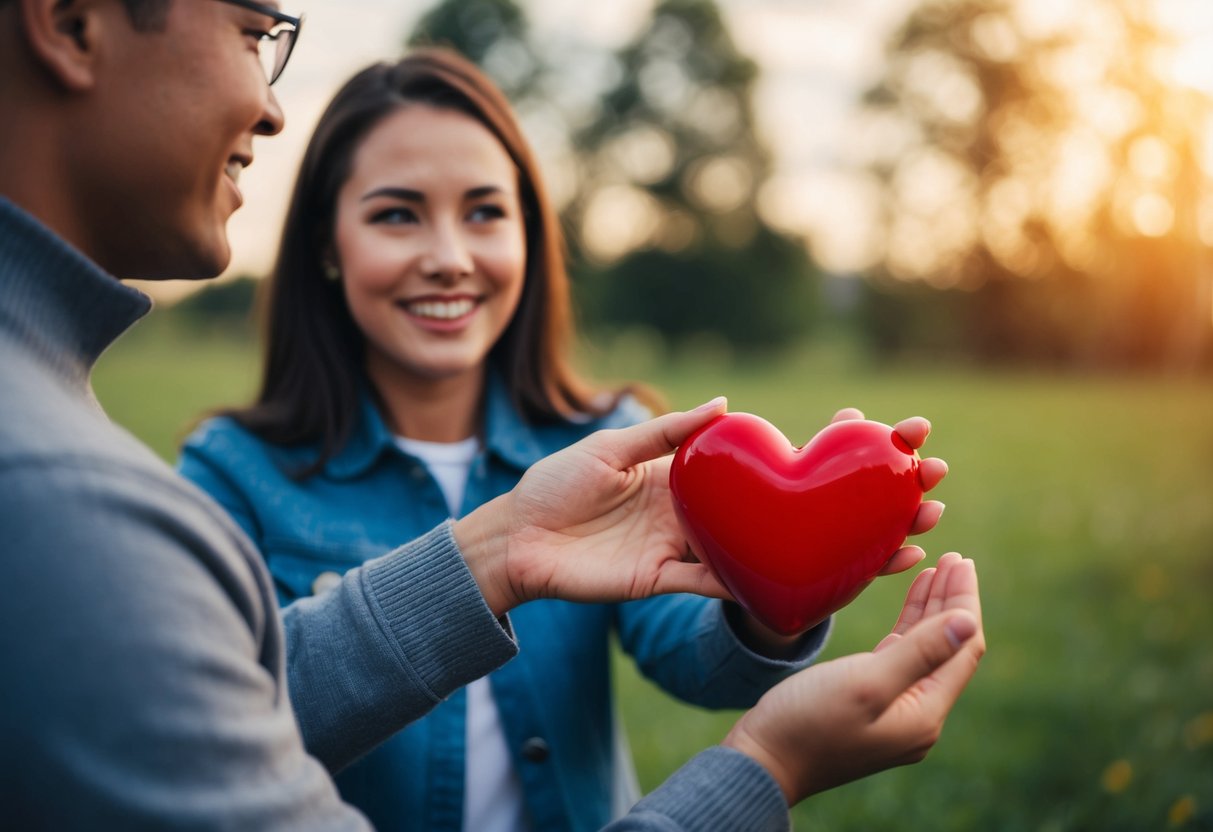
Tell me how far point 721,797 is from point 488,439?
49.7 inches

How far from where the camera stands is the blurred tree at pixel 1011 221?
26562 mm

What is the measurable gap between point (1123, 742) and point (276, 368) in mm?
3287

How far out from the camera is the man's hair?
113cm

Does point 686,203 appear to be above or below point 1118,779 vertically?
below

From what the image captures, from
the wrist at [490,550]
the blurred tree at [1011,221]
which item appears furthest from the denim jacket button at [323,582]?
the blurred tree at [1011,221]

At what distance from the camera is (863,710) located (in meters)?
1.29

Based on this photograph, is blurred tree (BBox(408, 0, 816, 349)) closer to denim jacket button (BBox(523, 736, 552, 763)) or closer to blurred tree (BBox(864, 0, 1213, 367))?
blurred tree (BBox(864, 0, 1213, 367))

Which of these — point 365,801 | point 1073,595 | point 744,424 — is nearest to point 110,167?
point 744,424

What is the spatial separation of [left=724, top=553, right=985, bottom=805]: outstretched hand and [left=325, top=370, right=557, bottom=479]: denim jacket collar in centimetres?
105

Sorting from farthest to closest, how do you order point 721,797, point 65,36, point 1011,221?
point 1011,221, point 721,797, point 65,36

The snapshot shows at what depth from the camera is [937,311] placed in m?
30.3

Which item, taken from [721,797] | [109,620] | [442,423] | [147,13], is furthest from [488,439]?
[109,620]

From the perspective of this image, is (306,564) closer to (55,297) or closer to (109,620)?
(55,297)

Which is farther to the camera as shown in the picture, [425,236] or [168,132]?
[425,236]
